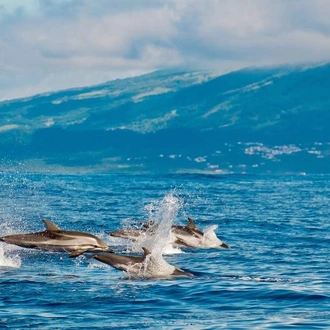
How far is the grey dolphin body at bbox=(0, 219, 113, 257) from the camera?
31609 mm

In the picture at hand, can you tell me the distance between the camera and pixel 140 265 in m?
27.7

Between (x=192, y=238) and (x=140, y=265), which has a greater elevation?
(x=192, y=238)

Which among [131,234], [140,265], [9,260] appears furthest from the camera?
[131,234]

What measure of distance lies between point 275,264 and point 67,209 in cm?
3069

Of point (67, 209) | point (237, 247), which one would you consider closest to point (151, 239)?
point (237, 247)

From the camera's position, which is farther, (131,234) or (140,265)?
(131,234)

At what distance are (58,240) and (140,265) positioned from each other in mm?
5139

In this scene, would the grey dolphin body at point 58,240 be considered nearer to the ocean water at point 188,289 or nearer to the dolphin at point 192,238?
the ocean water at point 188,289

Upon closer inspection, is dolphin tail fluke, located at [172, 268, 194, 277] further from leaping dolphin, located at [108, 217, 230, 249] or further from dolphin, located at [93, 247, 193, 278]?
leaping dolphin, located at [108, 217, 230, 249]

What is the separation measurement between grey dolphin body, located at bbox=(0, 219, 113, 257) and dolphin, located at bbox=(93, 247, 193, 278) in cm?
376

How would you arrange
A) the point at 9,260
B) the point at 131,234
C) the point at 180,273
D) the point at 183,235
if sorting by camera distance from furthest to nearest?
the point at 183,235, the point at 131,234, the point at 9,260, the point at 180,273

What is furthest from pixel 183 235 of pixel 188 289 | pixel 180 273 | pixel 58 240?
pixel 188 289

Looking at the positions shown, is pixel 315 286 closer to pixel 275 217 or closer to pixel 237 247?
pixel 237 247

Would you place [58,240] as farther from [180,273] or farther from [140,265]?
[180,273]
